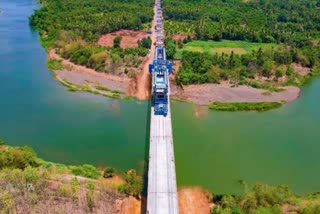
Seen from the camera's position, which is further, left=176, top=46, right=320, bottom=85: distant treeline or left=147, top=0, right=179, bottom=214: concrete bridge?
left=176, top=46, right=320, bottom=85: distant treeline

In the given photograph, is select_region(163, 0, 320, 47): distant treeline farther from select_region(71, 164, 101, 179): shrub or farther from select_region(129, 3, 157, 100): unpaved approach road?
select_region(71, 164, 101, 179): shrub

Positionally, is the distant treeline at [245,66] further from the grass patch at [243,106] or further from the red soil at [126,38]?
the red soil at [126,38]

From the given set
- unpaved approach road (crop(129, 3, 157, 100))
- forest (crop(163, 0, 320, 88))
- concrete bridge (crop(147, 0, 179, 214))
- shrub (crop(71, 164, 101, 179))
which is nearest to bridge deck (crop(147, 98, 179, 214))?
concrete bridge (crop(147, 0, 179, 214))

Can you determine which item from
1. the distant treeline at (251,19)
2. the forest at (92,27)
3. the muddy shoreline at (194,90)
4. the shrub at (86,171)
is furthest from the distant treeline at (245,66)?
the shrub at (86,171)

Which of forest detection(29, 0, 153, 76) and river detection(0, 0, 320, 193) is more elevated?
forest detection(29, 0, 153, 76)

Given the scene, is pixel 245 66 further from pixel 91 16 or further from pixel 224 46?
pixel 91 16

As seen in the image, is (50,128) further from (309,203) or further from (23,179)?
(309,203)

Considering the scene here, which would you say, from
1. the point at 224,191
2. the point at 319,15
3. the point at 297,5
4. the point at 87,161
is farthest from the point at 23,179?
the point at 297,5
